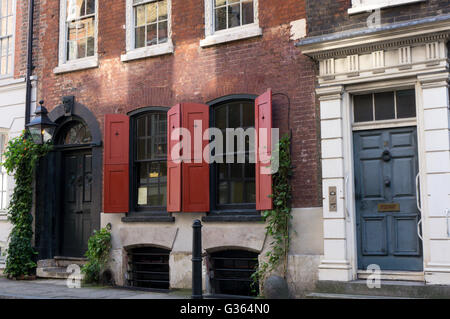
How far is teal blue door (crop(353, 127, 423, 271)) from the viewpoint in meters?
8.09

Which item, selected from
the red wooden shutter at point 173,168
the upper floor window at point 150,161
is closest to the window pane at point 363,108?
the red wooden shutter at point 173,168

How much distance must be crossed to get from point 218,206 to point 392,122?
337 cm

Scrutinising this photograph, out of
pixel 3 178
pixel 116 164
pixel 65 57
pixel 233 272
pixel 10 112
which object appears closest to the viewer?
pixel 233 272

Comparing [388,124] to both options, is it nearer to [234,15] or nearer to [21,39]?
[234,15]

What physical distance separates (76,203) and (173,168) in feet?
9.62

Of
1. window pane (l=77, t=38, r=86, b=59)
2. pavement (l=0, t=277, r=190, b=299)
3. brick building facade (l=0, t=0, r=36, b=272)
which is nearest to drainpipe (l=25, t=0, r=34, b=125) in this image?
Result: brick building facade (l=0, t=0, r=36, b=272)

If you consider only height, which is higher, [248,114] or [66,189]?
[248,114]

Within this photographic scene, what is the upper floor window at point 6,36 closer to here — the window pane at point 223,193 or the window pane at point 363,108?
the window pane at point 223,193

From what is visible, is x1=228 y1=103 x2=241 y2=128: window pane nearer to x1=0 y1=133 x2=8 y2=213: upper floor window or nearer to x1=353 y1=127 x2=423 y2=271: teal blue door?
x1=353 y1=127 x2=423 y2=271: teal blue door

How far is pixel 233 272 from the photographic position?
9656 mm

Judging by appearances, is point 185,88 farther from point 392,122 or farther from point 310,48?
point 392,122

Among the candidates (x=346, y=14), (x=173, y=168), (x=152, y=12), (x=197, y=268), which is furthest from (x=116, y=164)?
(x=346, y=14)

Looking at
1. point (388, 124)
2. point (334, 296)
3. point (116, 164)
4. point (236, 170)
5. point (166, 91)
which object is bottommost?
point (334, 296)

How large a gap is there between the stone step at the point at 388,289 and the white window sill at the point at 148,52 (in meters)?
5.15
